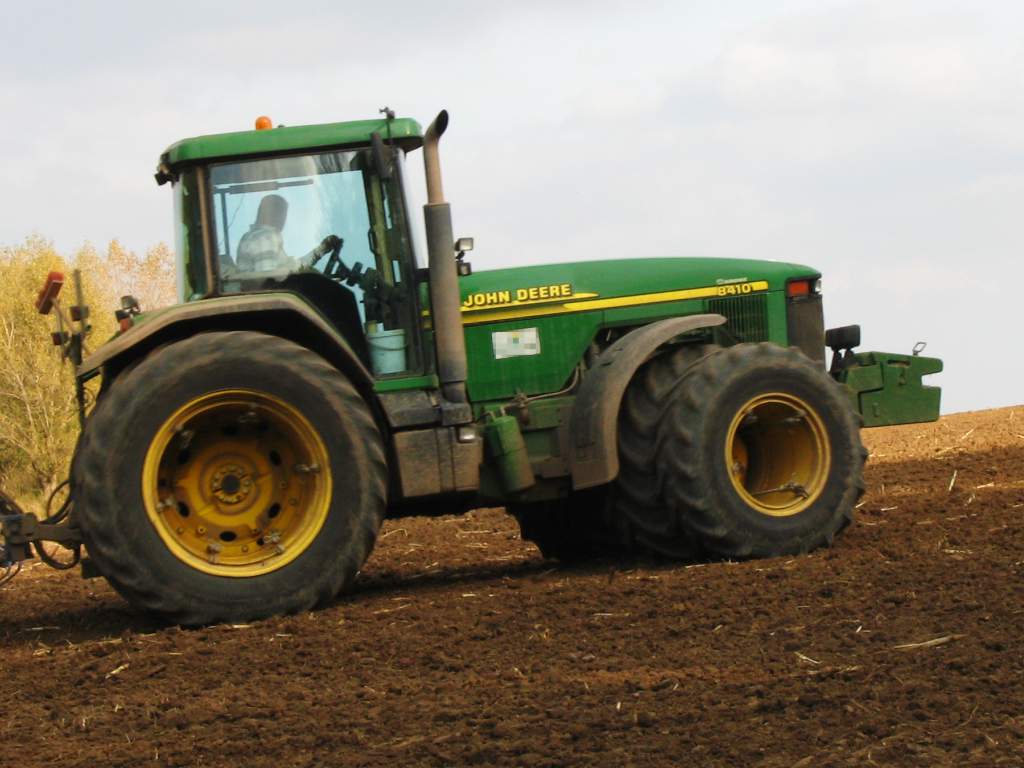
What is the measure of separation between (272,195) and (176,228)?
0.56m

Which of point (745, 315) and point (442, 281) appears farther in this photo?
point (745, 315)

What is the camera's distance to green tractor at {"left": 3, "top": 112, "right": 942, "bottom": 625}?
6773mm

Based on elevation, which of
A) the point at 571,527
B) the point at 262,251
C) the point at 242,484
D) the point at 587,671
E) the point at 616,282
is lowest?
the point at 587,671

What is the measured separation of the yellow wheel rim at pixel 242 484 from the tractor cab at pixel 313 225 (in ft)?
2.10

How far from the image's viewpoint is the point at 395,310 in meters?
7.46

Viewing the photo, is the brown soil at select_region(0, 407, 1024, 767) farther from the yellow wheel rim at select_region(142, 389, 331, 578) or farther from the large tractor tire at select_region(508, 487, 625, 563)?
the yellow wheel rim at select_region(142, 389, 331, 578)

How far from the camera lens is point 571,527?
8781mm

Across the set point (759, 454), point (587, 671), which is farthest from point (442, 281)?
point (587, 671)

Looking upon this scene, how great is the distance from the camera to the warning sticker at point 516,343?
8117mm

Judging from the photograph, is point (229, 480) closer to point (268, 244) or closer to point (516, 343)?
point (268, 244)

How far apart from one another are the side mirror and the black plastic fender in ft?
2.81

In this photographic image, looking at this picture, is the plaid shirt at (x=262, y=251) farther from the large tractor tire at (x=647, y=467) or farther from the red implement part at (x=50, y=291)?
the large tractor tire at (x=647, y=467)

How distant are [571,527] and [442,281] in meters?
2.06

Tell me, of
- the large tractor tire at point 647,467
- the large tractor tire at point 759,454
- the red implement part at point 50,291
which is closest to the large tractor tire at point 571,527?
the large tractor tire at point 647,467
